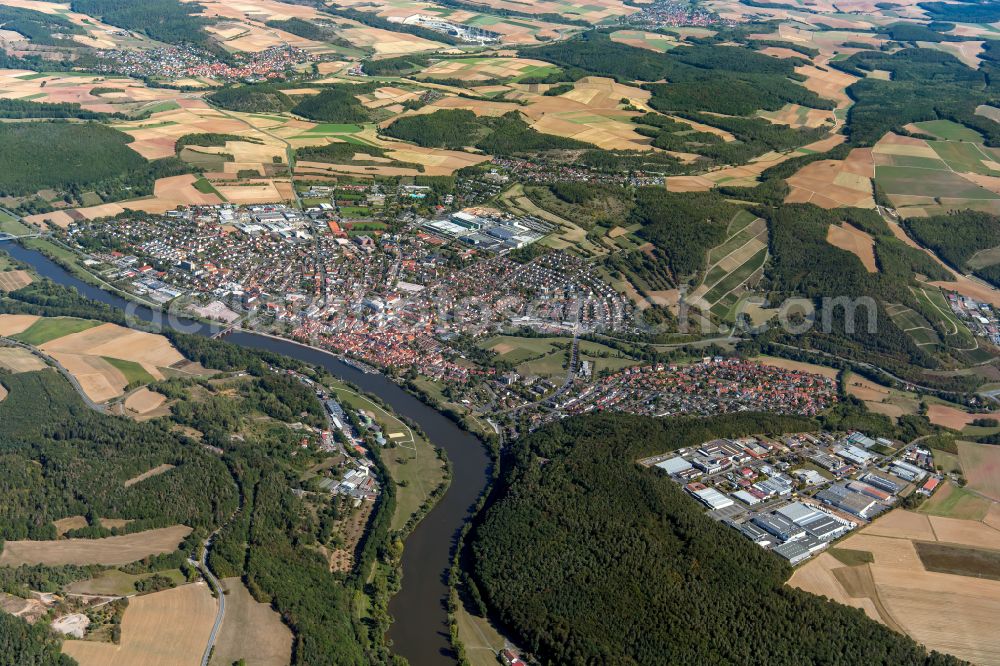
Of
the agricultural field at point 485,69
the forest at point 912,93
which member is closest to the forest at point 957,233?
the forest at point 912,93

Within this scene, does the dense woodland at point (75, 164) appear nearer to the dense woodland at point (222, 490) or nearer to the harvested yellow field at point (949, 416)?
the dense woodland at point (222, 490)

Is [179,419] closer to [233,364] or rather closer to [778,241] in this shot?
[233,364]

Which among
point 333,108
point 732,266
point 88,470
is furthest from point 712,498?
point 333,108

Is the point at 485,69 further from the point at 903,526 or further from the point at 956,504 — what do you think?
the point at 903,526

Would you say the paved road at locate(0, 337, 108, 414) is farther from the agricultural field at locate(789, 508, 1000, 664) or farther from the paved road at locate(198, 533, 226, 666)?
the agricultural field at locate(789, 508, 1000, 664)

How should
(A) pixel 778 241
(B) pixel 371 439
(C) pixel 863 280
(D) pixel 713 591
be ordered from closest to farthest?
(D) pixel 713 591
(B) pixel 371 439
(C) pixel 863 280
(A) pixel 778 241

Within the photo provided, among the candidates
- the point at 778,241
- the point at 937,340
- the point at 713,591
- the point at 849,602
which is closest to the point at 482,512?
the point at 713,591
